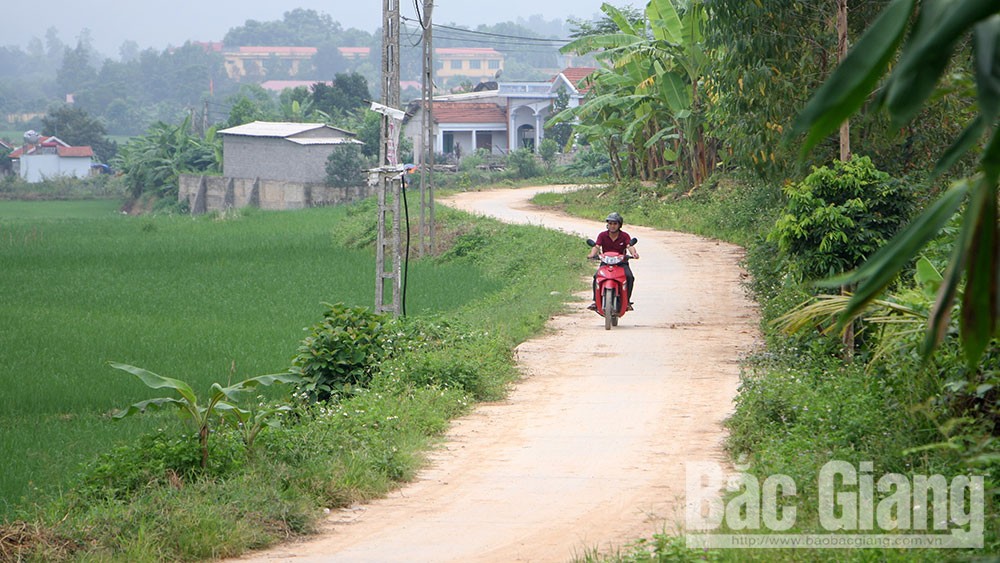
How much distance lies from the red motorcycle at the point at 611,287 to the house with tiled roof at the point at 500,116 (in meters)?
43.7

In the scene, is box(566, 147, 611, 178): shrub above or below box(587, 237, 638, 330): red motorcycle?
above

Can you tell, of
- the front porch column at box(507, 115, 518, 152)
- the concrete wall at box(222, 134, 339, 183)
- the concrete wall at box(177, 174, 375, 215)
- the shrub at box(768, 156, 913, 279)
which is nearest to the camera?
the shrub at box(768, 156, 913, 279)

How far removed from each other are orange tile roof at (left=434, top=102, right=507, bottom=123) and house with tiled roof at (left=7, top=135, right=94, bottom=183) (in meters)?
20.4

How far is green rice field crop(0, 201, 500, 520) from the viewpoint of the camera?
9.93m

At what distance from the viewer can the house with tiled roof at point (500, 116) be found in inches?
2248

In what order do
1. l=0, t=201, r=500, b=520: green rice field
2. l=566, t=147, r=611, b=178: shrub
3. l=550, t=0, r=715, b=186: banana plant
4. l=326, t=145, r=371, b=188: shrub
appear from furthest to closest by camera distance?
l=566, t=147, r=611, b=178: shrub
l=326, t=145, r=371, b=188: shrub
l=550, t=0, r=715, b=186: banana plant
l=0, t=201, r=500, b=520: green rice field

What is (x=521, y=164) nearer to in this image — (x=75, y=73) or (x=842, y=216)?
(x=842, y=216)

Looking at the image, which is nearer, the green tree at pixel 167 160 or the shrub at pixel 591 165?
the shrub at pixel 591 165

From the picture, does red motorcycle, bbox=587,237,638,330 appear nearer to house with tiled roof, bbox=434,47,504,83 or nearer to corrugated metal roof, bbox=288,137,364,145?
corrugated metal roof, bbox=288,137,364,145

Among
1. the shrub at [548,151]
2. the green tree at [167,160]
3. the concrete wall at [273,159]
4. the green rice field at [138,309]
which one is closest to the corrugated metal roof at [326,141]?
the concrete wall at [273,159]

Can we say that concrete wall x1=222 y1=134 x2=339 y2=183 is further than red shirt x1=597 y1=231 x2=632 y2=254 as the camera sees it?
Yes

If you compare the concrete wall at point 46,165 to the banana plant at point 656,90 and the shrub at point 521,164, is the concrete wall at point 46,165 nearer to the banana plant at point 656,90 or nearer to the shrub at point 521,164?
the shrub at point 521,164

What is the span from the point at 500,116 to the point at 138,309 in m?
42.7

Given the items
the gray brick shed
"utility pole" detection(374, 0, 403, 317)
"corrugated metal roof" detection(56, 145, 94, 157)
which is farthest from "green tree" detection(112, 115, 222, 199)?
"utility pole" detection(374, 0, 403, 317)
